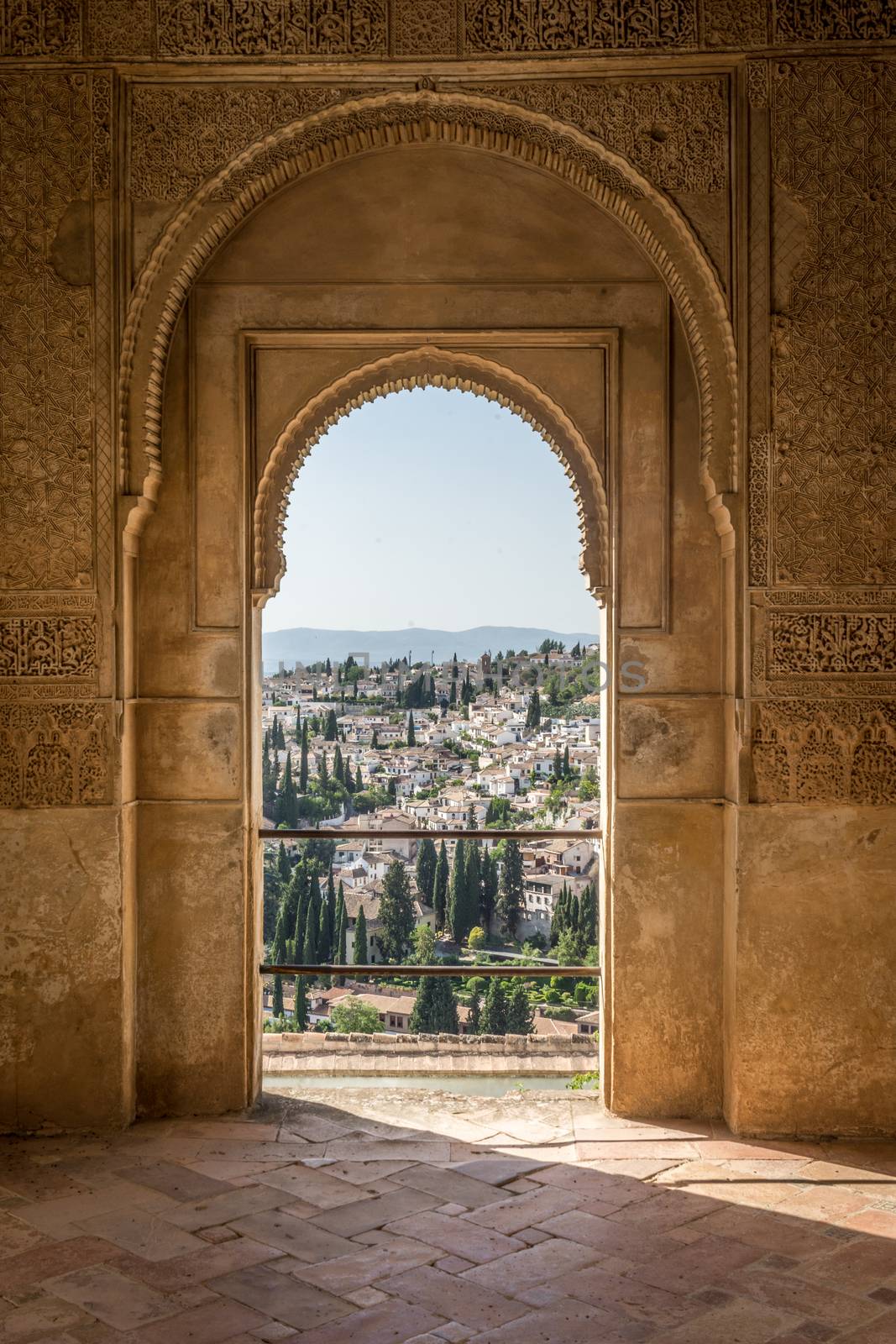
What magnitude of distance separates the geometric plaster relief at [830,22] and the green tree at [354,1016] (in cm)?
455

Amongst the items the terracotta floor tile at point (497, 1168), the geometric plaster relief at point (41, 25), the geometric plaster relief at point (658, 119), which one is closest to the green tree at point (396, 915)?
the terracotta floor tile at point (497, 1168)

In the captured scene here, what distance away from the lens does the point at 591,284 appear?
5.06m

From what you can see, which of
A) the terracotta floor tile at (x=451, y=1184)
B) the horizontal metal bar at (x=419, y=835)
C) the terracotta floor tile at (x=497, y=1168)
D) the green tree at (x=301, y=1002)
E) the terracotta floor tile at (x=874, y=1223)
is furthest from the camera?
the green tree at (x=301, y=1002)

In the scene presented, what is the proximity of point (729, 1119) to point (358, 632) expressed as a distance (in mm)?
2719

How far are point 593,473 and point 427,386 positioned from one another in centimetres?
85

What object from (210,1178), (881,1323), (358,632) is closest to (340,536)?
(358,632)

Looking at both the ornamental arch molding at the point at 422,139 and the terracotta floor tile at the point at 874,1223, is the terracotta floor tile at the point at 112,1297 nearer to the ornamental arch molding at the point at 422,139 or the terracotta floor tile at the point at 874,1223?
the terracotta floor tile at the point at 874,1223

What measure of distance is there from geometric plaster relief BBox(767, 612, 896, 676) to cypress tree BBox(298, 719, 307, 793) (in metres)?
2.15

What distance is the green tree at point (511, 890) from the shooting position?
5.41 metres

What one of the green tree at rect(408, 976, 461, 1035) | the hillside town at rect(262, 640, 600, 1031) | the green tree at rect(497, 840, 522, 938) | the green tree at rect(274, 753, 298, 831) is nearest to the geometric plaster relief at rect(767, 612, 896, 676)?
the hillside town at rect(262, 640, 600, 1031)

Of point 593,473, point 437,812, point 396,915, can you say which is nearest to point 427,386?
point 593,473

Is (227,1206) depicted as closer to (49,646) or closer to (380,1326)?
(380,1326)

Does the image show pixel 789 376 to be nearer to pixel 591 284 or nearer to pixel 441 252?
pixel 591 284

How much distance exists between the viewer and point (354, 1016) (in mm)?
5453
